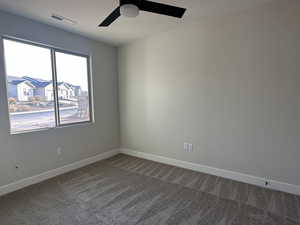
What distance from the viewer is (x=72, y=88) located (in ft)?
10.5

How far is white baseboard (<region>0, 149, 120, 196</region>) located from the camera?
7.73 ft

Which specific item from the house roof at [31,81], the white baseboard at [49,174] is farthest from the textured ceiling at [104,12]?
the white baseboard at [49,174]

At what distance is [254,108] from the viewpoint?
7.99 feet

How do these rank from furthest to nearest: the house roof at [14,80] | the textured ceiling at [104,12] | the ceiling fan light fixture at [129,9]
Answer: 1. the house roof at [14,80]
2. the textured ceiling at [104,12]
3. the ceiling fan light fixture at [129,9]

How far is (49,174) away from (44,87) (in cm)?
147

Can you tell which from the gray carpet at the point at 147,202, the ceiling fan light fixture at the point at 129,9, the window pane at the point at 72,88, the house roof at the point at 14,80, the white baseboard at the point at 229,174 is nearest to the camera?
the ceiling fan light fixture at the point at 129,9

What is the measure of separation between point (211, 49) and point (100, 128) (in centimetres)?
270

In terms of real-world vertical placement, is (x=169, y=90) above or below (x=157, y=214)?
above

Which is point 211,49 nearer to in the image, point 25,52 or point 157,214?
point 157,214

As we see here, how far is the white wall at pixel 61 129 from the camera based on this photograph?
2.34 m

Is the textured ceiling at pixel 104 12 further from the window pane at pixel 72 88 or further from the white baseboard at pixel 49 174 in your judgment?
the white baseboard at pixel 49 174

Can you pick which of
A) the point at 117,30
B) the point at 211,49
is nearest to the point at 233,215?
the point at 211,49

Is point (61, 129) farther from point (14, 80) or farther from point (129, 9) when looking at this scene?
point (129, 9)

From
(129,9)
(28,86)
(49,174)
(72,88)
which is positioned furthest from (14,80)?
(129,9)
